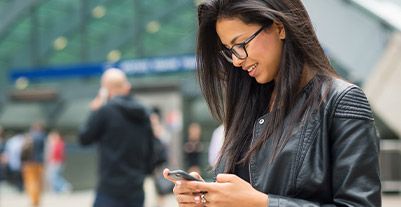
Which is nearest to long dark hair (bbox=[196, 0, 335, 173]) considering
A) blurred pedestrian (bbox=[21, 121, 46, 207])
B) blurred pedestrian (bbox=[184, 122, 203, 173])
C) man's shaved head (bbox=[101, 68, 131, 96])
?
man's shaved head (bbox=[101, 68, 131, 96])

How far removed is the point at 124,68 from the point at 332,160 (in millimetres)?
21616

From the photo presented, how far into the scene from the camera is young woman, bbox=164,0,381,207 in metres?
1.76

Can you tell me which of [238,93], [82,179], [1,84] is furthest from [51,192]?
[238,93]

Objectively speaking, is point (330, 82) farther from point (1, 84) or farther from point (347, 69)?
point (1, 84)

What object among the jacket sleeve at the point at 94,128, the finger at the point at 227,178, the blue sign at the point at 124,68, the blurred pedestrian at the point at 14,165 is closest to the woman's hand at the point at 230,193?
the finger at the point at 227,178

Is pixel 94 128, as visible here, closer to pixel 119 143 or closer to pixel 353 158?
pixel 119 143

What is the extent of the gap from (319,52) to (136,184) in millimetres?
4085

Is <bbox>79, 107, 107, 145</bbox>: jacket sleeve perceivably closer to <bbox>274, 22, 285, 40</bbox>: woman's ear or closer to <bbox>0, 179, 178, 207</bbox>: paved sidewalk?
<bbox>274, 22, 285, 40</bbox>: woman's ear

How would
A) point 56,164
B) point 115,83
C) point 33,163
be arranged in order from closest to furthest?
point 115,83 < point 33,163 < point 56,164

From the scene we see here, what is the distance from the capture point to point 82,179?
1806 centimetres

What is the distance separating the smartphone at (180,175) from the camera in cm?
180

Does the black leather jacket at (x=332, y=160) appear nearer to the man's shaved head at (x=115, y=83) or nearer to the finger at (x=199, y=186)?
the finger at (x=199, y=186)

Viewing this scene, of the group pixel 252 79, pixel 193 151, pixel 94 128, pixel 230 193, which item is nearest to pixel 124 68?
pixel 193 151

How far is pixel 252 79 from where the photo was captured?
2.22 meters
